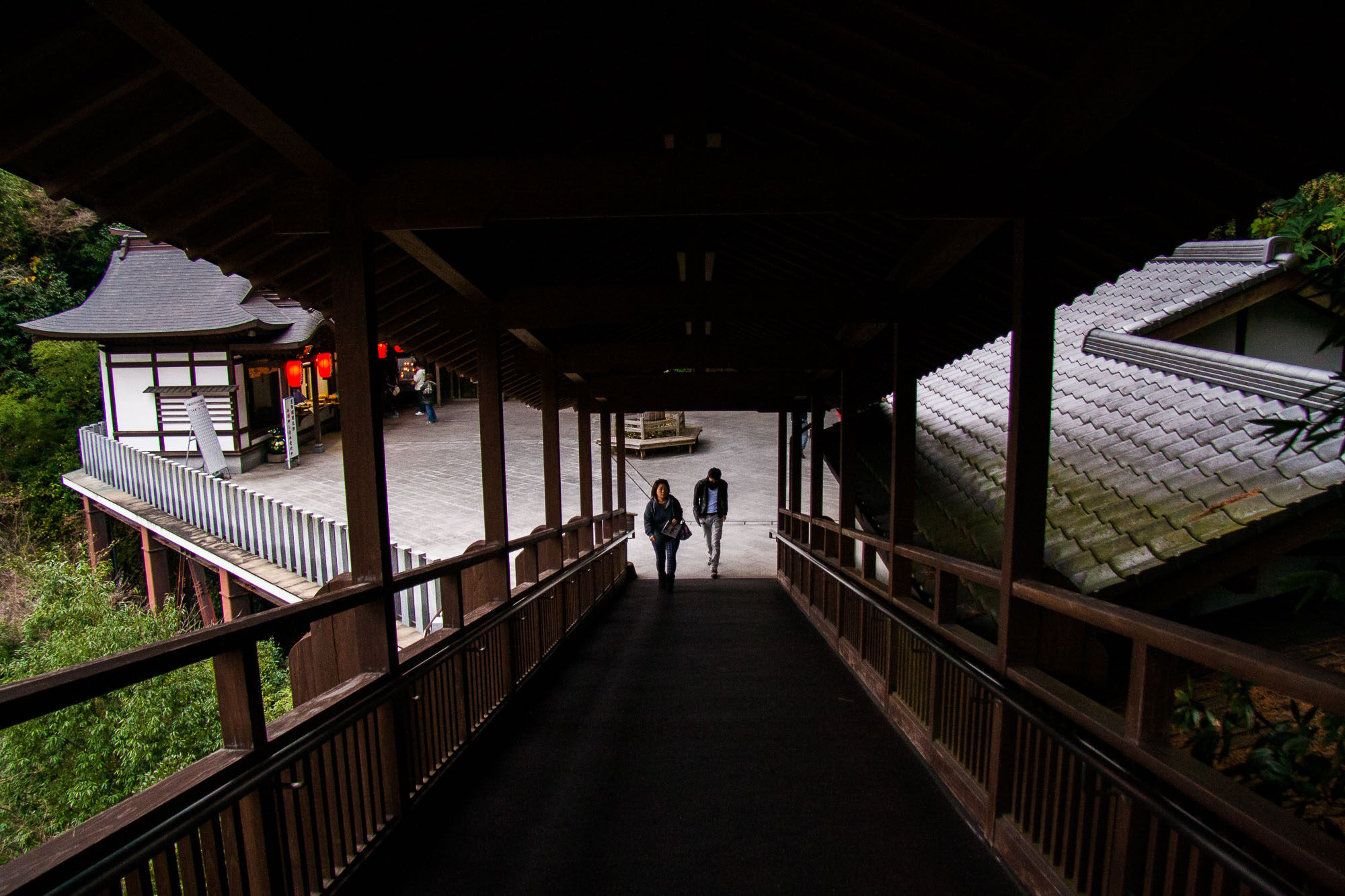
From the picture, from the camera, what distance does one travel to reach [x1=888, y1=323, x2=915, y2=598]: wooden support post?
175 inches

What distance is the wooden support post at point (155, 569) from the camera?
13328 millimetres

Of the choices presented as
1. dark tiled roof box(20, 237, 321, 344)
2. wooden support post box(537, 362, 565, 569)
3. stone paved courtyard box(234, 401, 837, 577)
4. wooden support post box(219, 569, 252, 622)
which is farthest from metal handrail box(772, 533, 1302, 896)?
dark tiled roof box(20, 237, 321, 344)

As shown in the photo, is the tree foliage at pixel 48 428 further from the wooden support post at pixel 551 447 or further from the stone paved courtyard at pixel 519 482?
the wooden support post at pixel 551 447

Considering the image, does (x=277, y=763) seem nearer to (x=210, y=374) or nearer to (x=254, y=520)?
(x=254, y=520)

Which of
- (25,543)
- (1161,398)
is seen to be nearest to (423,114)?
(1161,398)

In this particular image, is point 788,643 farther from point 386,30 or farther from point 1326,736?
point 386,30

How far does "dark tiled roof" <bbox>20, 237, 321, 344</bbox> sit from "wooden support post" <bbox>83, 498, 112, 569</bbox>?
12.2ft

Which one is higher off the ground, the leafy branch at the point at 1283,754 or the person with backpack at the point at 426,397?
the person with backpack at the point at 426,397

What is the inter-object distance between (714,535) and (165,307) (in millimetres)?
13551

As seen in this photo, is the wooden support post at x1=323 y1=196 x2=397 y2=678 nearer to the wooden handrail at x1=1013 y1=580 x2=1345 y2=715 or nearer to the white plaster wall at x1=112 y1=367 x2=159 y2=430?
the wooden handrail at x1=1013 y1=580 x2=1345 y2=715

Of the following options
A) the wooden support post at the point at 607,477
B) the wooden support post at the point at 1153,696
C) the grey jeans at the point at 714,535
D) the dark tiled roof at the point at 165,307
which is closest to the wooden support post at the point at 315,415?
the dark tiled roof at the point at 165,307

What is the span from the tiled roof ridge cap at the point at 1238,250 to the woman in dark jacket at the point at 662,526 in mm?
5397

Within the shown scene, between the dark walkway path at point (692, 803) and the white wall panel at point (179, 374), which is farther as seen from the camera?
the white wall panel at point (179, 374)

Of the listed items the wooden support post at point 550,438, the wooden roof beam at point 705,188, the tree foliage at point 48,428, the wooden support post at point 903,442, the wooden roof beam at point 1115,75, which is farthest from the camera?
the tree foliage at point 48,428
